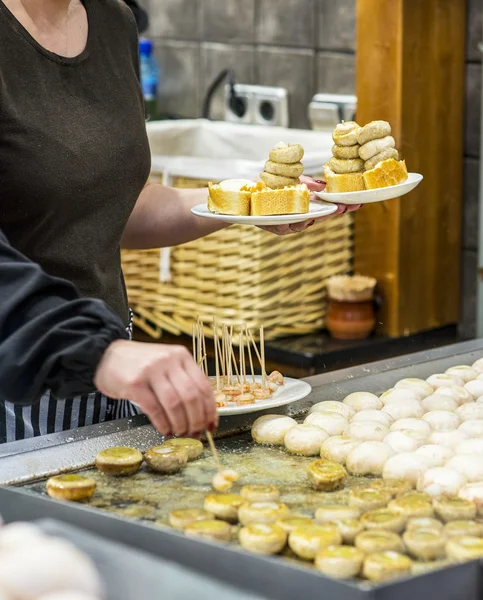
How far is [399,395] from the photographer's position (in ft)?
5.99

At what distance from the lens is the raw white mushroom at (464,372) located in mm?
1945

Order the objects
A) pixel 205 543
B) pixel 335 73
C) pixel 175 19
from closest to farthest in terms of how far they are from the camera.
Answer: pixel 205 543 → pixel 335 73 → pixel 175 19

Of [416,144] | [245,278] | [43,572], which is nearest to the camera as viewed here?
[43,572]

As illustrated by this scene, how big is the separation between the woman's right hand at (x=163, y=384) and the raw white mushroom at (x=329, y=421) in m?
0.40

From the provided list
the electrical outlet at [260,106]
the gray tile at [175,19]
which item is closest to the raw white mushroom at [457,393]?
the electrical outlet at [260,106]

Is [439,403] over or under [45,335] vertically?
under

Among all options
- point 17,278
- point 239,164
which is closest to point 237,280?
point 239,164

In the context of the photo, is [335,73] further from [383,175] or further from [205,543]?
[205,543]

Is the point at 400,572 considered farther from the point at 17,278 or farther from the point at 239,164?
the point at 239,164

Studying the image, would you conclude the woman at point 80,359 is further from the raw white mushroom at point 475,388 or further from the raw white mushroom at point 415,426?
the raw white mushroom at point 475,388

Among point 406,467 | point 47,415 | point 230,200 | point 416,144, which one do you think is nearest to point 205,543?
point 406,467

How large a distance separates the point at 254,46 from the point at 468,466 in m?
3.01

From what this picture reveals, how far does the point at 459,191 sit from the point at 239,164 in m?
0.85

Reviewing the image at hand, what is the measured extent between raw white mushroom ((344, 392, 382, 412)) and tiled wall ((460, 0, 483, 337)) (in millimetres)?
1919
